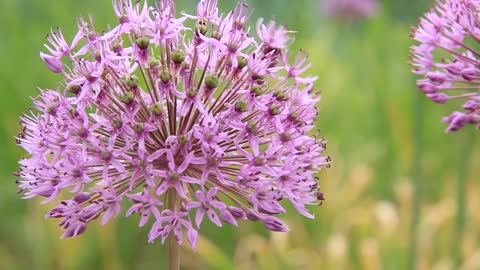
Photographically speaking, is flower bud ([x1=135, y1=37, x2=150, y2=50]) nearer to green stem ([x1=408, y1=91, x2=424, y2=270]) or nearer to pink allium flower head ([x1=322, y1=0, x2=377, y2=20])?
green stem ([x1=408, y1=91, x2=424, y2=270])

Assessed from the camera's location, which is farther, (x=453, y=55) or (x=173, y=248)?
(x=453, y=55)

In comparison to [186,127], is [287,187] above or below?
below

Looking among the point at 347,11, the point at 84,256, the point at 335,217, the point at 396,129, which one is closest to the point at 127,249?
the point at 84,256

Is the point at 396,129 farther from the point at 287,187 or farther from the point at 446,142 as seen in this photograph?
the point at 287,187

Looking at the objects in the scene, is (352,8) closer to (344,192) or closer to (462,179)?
(344,192)

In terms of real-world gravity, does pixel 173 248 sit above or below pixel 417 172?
below

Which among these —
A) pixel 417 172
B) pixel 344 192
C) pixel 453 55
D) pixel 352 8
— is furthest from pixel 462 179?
→ pixel 352 8

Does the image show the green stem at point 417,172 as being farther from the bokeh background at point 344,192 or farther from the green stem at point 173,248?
the green stem at point 173,248

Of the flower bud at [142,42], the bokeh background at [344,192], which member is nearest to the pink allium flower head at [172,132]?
the flower bud at [142,42]
